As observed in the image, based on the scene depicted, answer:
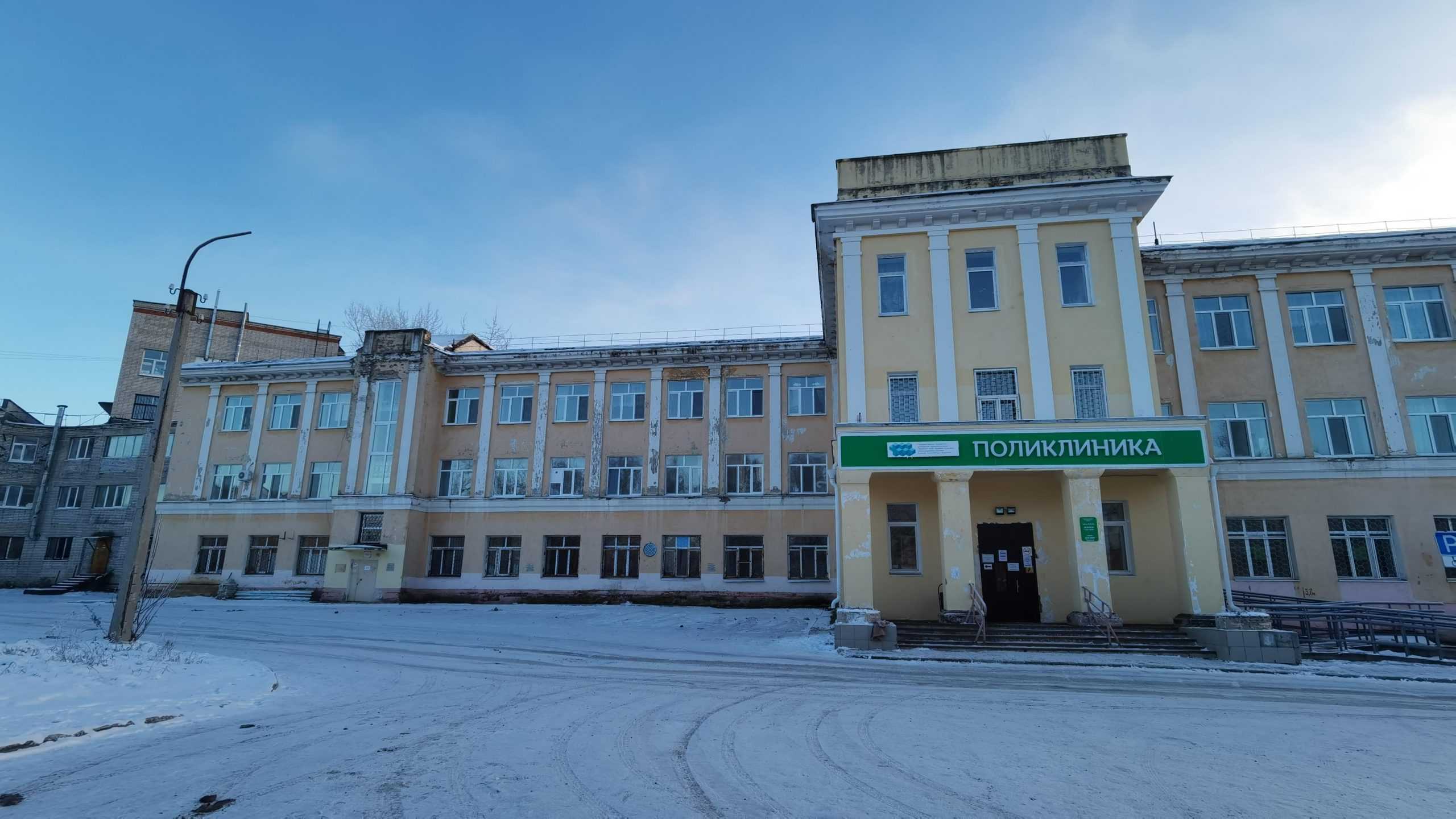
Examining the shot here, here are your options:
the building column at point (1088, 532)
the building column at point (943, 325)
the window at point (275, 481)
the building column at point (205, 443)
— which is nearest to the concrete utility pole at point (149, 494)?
the building column at point (943, 325)

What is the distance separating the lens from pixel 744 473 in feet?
90.9

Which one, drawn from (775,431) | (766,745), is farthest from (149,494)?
(775,431)

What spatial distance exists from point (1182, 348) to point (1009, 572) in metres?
9.68

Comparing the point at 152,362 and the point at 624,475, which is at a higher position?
the point at 152,362

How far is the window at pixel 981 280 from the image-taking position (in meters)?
18.4

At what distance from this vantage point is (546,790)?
5.56m

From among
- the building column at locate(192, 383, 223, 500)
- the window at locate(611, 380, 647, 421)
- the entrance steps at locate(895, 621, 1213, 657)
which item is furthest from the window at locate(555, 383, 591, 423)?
the entrance steps at locate(895, 621, 1213, 657)

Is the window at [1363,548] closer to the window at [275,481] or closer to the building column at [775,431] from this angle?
the building column at [775,431]

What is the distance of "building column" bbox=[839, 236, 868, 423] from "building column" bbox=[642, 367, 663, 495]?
11.8 metres

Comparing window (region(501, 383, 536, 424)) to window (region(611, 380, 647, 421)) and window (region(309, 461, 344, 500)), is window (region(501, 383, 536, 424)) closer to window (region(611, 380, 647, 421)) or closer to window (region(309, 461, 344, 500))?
window (region(611, 380, 647, 421))

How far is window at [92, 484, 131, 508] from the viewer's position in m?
37.3

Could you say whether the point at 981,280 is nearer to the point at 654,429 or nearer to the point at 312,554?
the point at 654,429

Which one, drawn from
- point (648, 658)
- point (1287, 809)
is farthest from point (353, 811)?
point (648, 658)

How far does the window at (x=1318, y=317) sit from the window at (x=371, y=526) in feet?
105
